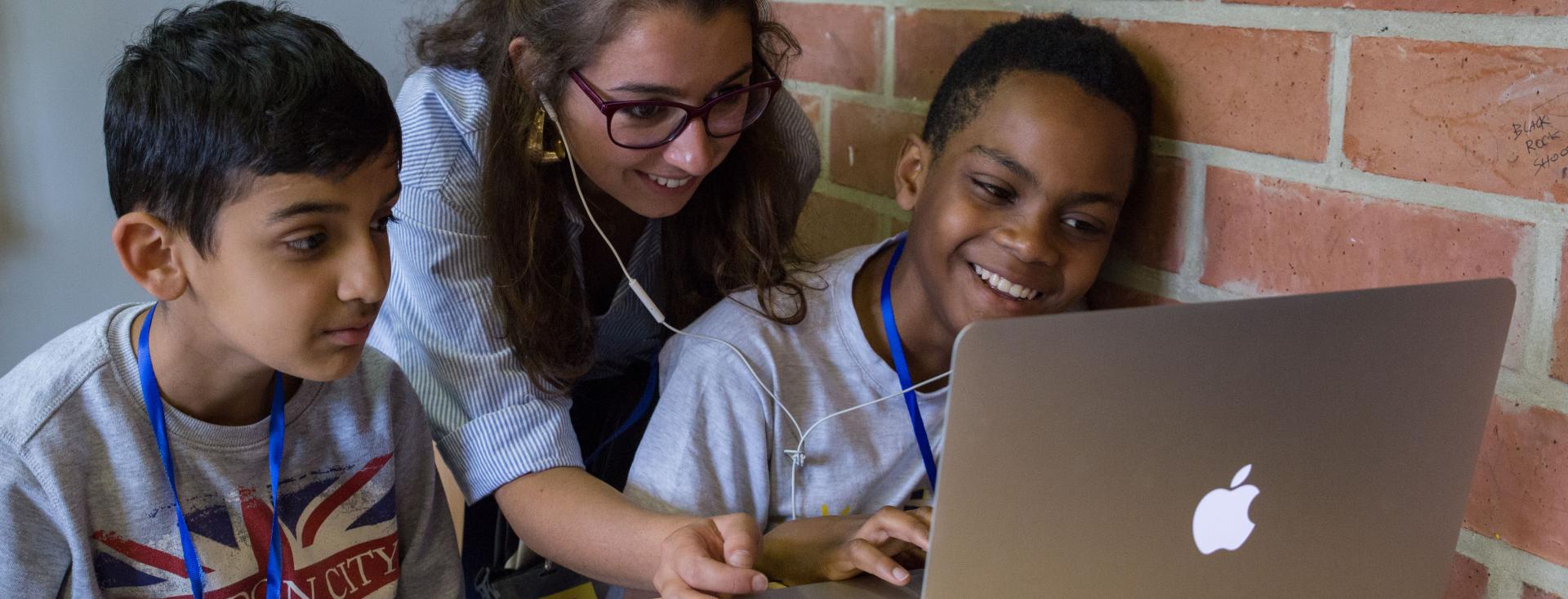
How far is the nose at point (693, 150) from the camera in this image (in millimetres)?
1164

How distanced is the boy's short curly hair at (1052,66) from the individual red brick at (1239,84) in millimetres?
24

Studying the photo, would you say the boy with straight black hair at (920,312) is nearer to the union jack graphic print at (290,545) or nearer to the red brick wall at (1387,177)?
the red brick wall at (1387,177)

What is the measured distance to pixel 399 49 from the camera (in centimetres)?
216

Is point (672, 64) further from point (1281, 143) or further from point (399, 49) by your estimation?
point (399, 49)

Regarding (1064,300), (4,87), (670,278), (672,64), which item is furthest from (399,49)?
(1064,300)

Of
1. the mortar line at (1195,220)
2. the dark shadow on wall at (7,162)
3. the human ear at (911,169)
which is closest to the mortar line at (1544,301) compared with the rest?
the mortar line at (1195,220)

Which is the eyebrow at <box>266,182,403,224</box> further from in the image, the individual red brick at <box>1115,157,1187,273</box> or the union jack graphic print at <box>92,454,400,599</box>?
the individual red brick at <box>1115,157,1187,273</box>

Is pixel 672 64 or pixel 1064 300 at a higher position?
pixel 672 64

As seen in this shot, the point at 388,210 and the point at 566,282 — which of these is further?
the point at 566,282

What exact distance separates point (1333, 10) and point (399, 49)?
5.14 feet

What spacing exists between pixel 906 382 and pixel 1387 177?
1.45ft

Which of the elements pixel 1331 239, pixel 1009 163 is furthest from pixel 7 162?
pixel 1331 239

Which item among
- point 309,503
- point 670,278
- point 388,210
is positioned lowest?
point 309,503

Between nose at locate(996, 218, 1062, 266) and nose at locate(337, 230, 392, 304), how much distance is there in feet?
1.79
